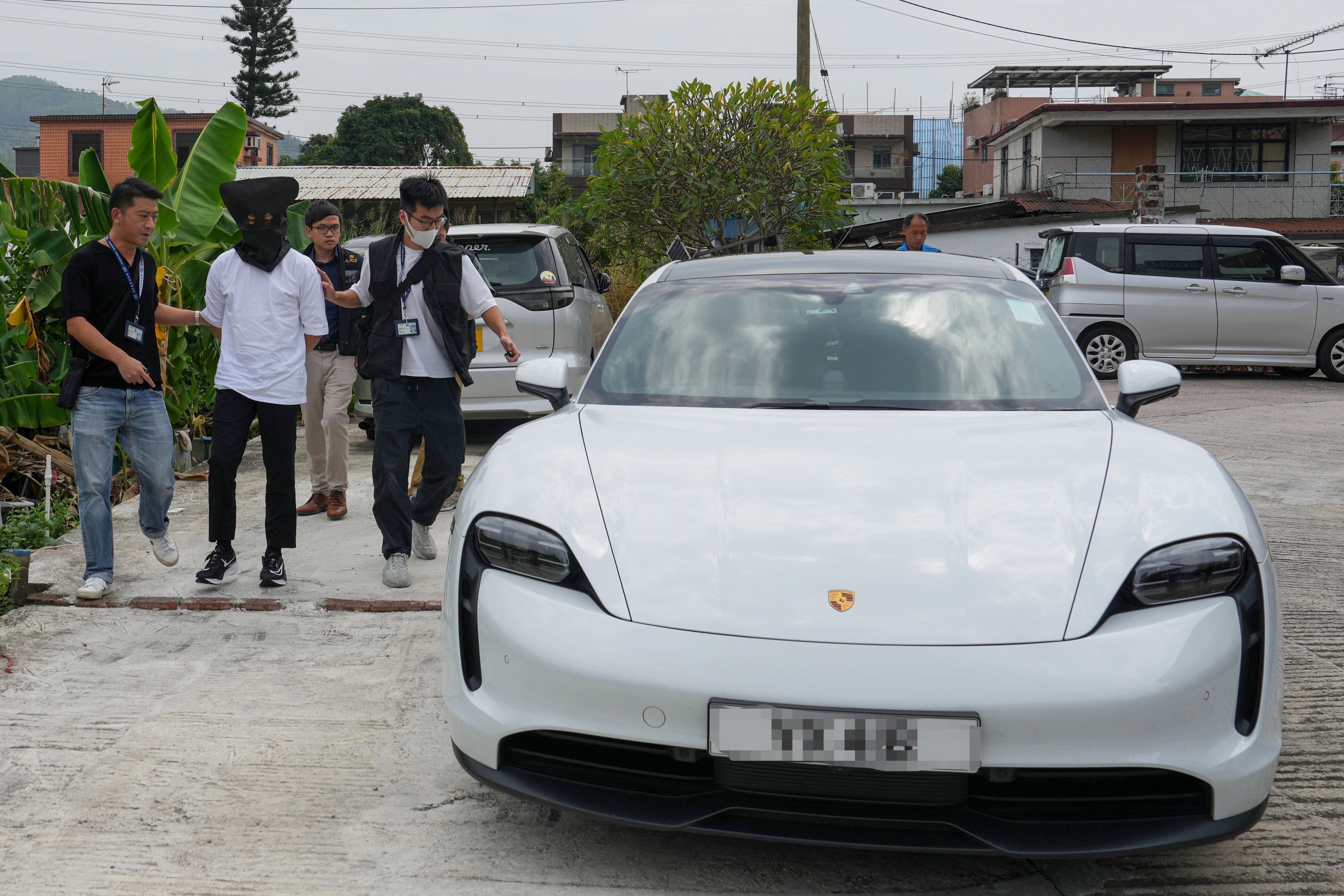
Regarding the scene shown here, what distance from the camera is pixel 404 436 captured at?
493cm

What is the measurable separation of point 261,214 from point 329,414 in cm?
192

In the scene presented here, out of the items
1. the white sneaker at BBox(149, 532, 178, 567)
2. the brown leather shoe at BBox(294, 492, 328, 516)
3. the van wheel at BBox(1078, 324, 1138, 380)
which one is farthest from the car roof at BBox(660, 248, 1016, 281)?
the van wheel at BBox(1078, 324, 1138, 380)

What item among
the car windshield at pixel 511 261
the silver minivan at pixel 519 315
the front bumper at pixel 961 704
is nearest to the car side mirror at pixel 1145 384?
the front bumper at pixel 961 704

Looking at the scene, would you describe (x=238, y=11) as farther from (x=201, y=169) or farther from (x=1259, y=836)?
(x=1259, y=836)

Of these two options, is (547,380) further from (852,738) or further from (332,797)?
(852,738)

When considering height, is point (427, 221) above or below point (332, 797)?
above

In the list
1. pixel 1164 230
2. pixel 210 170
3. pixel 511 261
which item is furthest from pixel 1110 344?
pixel 210 170

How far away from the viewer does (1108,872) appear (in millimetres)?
2600

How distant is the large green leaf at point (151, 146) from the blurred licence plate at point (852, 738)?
6.73 meters

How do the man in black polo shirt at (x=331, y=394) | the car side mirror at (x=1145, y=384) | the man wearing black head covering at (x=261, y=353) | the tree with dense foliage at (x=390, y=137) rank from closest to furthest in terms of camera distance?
the car side mirror at (x=1145, y=384) < the man wearing black head covering at (x=261, y=353) < the man in black polo shirt at (x=331, y=394) < the tree with dense foliage at (x=390, y=137)

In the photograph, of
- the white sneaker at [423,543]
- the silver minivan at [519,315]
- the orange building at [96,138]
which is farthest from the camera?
the orange building at [96,138]

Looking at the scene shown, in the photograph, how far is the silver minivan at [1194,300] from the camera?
14.6m

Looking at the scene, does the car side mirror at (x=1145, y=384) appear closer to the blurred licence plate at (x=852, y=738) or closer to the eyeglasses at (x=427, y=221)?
the blurred licence plate at (x=852, y=738)

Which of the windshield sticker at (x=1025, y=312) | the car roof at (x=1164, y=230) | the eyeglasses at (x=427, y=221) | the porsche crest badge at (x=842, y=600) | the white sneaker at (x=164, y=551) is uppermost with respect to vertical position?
the car roof at (x=1164, y=230)
